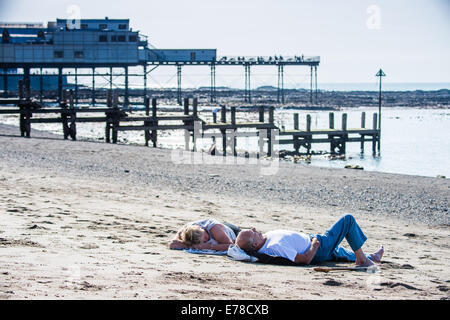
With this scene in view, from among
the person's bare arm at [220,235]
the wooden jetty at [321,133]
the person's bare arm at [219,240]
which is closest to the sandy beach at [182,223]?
the person's bare arm at [219,240]

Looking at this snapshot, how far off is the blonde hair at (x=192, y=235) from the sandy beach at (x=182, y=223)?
9.0 inches

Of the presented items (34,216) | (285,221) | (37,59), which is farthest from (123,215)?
(37,59)

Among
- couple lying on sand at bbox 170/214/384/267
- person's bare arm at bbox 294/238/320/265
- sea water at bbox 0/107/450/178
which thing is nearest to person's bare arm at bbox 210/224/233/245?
couple lying on sand at bbox 170/214/384/267

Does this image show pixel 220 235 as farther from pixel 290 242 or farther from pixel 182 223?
pixel 182 223

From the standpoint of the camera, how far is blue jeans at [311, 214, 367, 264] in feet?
22.1

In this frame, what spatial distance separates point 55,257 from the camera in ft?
20.3

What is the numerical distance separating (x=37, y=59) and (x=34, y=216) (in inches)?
2054

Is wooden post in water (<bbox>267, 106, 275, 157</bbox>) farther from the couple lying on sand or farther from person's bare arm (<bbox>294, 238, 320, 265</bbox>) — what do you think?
person's bare arm (<bbox>294, 238, 320, 265</bbox>)

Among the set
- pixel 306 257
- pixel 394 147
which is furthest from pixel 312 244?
pixel 394 147

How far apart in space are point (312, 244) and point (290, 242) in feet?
0.80

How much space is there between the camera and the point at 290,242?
6855mm

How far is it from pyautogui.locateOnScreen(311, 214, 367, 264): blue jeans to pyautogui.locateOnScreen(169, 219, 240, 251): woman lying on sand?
40.3 inches

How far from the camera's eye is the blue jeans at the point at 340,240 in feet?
22.1
